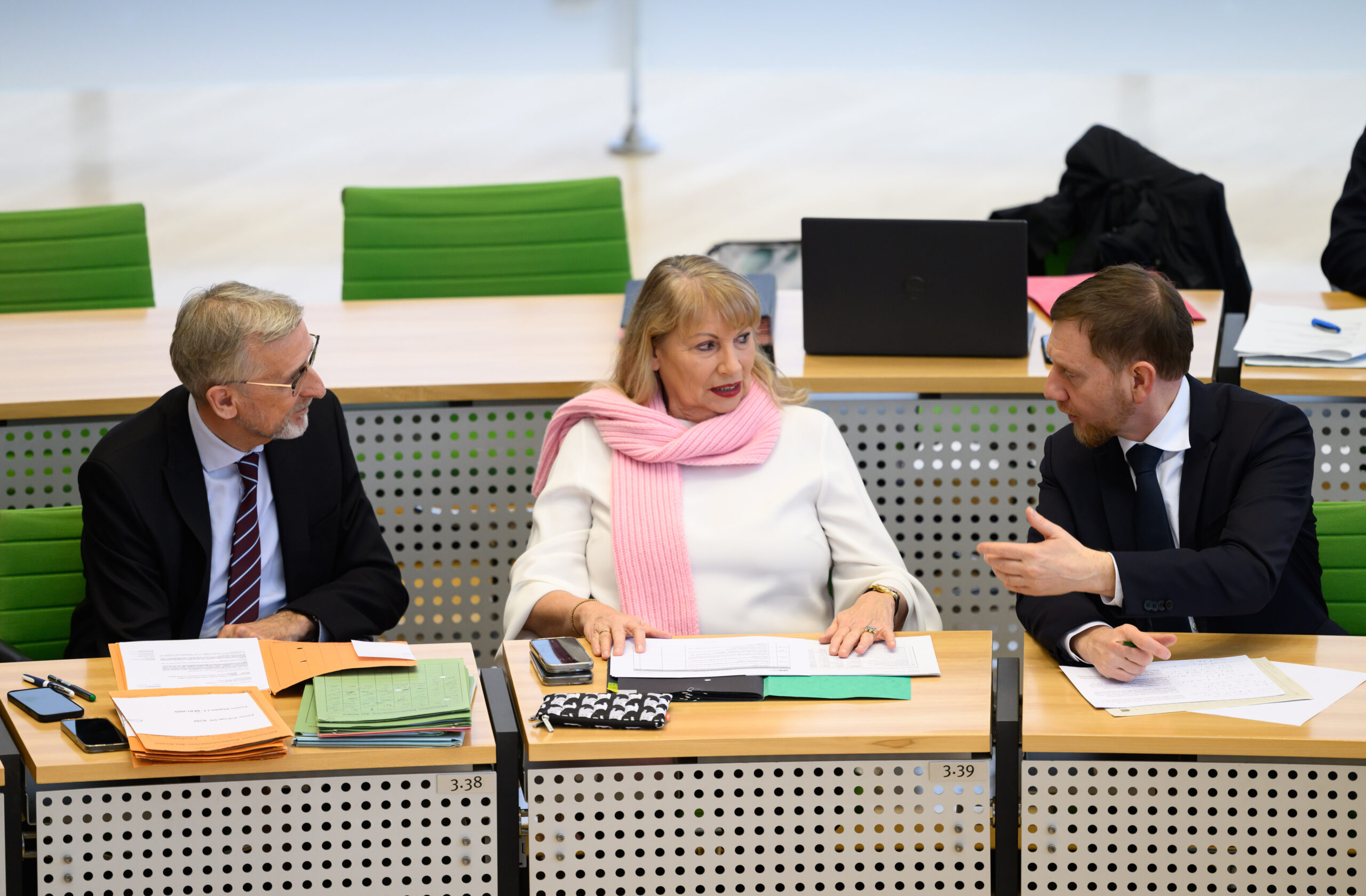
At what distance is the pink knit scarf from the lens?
109 inches

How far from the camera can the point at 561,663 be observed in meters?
2.33

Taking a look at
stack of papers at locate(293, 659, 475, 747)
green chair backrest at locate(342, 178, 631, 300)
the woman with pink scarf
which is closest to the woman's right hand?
the woman with pink scarf

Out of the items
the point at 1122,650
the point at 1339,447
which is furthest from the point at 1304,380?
the point at 1122,650

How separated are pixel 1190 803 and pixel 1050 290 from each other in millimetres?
1942

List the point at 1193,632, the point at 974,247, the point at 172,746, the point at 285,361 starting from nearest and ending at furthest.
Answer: the point at 172,746
the point at 1193,632
the point at 285,361
the point at 974,247

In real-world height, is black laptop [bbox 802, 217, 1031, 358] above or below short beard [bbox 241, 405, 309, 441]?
above

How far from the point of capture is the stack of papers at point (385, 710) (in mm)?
2105

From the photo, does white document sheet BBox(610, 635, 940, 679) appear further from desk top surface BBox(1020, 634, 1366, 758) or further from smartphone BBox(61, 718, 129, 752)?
smartphone BBox(61, 718, 129, 752)

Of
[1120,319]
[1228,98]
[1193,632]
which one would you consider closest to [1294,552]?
[1193,632]

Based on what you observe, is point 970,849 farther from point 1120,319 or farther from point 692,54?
point 692,54

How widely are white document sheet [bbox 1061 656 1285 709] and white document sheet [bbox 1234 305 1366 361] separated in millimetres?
1296

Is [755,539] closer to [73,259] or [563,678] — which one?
[563,678]

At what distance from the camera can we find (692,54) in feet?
24.6

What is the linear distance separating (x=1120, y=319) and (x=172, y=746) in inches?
63.9
